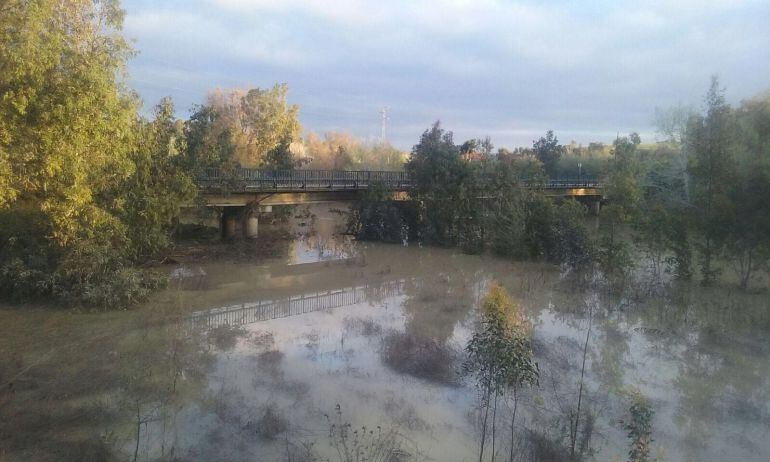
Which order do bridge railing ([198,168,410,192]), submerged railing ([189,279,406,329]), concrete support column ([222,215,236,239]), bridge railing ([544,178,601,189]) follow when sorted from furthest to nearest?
bridge railing ([544,178,601,189]) → concrete support column ([222,215,236,239]) → bridge railing ([198,168,410,192]) → submerged railing ([189,279,406,329])

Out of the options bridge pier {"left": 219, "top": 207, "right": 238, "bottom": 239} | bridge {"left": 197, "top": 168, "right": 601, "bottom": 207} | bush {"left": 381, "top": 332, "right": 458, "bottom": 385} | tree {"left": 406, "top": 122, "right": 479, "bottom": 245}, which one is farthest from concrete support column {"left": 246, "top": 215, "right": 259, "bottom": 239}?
bush {"left": 381, "top": 332, "right": 458, "bottom": 385}

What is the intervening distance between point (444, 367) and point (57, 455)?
654 centimetres

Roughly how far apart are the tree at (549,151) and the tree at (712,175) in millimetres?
45820

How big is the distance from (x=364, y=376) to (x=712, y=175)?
13.6 metres

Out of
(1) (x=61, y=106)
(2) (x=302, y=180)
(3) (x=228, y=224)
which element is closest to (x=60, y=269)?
(1) (x=61, y=106)

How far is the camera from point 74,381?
954 centimetres

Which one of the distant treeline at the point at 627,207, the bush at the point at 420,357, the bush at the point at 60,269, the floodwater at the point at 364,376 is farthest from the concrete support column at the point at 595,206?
the bush at the point at 60,269

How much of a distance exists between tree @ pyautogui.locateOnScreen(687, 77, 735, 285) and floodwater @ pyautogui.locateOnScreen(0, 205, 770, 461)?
63.8 inches

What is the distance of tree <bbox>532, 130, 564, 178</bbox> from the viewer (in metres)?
63.5

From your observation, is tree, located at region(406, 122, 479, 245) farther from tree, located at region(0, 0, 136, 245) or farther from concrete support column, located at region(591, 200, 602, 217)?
concrete support column, located at region(591, 200, 602, 217)

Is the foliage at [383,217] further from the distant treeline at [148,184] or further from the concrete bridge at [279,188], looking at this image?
the distant treeline at [148,184]

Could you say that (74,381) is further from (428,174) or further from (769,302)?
(428,174)

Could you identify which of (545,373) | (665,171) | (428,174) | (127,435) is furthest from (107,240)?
(665,171)

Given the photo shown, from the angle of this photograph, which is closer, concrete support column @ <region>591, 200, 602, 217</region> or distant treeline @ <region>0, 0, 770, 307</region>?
distant treeline @ <region>0, 0, 770, 307</region>
